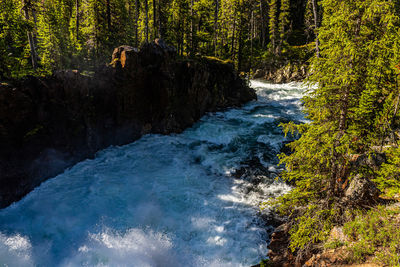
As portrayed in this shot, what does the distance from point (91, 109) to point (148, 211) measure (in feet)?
31.1

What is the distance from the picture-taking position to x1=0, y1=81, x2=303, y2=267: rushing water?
31.3ft

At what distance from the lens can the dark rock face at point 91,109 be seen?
12117 mm

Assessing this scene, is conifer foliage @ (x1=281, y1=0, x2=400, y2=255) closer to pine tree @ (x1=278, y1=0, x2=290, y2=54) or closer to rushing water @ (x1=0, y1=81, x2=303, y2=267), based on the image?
rushing water @ (x1=0, y1=81, x2=303, y2=267)

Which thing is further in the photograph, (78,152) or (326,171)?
(78,152)

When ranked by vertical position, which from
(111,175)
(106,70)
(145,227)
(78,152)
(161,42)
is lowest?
(145,227)

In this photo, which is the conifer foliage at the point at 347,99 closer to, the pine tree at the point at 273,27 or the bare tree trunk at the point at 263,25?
the pine tree at the point at 273,27

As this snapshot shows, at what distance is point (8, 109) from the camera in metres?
11.8

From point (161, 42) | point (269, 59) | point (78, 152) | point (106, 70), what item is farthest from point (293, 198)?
point (269, 59)

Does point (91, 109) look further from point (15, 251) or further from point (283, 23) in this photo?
point (283, 23)

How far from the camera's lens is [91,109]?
16.5 meters

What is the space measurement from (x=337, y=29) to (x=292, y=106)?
81.2ft

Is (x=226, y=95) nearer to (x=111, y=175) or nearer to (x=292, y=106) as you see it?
(x=292, y=106)

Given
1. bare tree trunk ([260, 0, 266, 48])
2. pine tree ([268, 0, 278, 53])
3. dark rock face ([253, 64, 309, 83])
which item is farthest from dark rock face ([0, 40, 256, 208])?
bare tree trunk ([260, 0, 266, 48])

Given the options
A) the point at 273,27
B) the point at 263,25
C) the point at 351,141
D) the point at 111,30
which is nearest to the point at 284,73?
the point at 273,27
